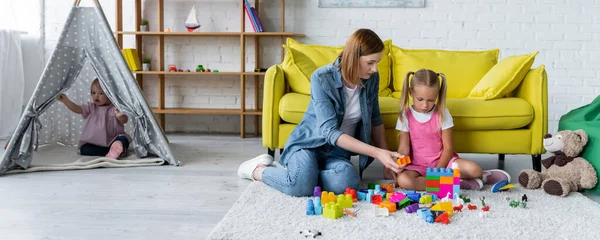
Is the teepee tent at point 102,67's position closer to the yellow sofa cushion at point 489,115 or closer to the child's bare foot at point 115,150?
the child's bare foot at point 115,150

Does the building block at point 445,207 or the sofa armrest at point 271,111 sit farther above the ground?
the sofa armrest at point 271,111

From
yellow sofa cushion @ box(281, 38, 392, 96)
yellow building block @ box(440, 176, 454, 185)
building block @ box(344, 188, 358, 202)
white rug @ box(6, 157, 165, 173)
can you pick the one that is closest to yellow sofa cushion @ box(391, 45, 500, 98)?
yellow sofa cushion @ box(281, 38, 392, 96)

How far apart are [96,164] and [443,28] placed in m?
2.89

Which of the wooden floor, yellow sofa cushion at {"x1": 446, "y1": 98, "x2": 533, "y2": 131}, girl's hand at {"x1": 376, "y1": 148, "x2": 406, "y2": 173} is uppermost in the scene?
yellow sofa cushion at {"x1": 446, "y1": 98, "x2": 533, "y2": 131}

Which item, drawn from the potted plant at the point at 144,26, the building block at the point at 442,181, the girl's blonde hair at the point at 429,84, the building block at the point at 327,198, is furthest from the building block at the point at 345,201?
the potted plant at the point at 144,26

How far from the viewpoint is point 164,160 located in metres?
3.36

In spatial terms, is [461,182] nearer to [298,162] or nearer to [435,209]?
[435,209]

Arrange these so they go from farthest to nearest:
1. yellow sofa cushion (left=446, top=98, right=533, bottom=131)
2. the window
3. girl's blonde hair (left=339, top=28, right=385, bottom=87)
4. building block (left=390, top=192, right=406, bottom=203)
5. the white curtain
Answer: the window < the white curtain < yellow sofa cushion (left=446, top=98, right=533, bottom=131) < girl's blonde hair (left=339, top=28, right=385, bottom=87) < building block (left=390, top=192, right=406, bottom=203)

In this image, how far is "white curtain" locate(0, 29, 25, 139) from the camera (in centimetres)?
427

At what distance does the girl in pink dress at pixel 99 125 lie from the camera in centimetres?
359

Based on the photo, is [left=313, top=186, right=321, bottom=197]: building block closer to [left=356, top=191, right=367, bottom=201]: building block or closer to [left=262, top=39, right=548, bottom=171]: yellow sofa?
[left=356, top=191, right=367, bottom=201]: building block

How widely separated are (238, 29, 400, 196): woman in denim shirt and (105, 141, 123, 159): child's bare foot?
1.04 meters

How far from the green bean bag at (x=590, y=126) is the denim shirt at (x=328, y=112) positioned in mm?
989

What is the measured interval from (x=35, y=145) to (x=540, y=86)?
8.86ft
